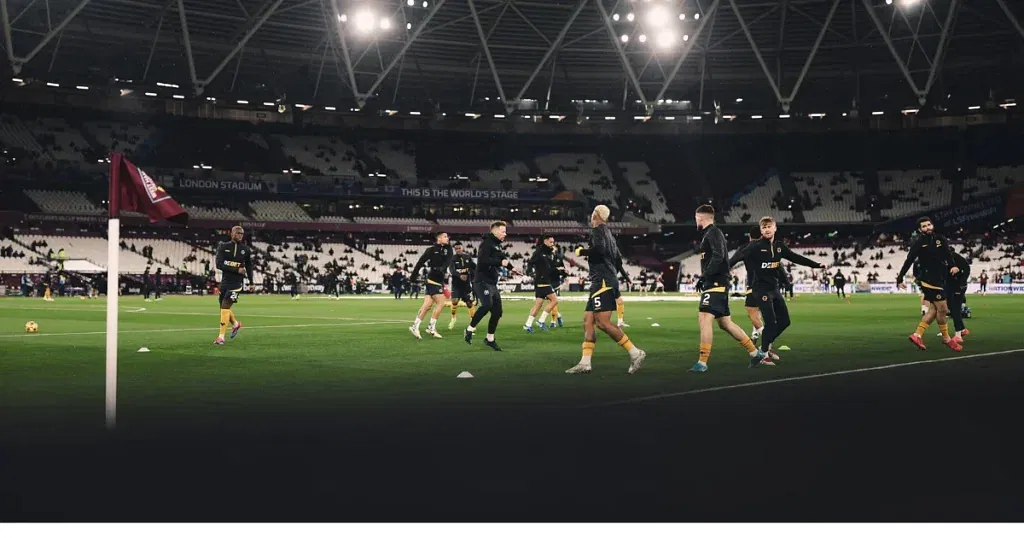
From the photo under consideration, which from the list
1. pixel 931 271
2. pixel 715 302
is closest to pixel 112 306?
pixel 715 302

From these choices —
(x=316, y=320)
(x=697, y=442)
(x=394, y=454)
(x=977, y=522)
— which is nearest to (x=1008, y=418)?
(x=697, y=442)

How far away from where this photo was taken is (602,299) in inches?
526

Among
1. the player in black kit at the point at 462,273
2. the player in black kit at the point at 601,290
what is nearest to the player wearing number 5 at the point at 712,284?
the player in black kit at the point at 601,290

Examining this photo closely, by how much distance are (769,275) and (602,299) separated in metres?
3.63

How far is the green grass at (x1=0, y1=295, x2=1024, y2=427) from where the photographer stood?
1052 centimetres

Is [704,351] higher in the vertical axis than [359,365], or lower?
higher

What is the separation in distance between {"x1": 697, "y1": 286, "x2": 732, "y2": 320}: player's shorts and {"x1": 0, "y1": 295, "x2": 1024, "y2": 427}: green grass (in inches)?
33.0

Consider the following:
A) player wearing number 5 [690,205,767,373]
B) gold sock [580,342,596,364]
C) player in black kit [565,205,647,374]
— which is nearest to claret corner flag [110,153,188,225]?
player in black kit [565,205,647,374]

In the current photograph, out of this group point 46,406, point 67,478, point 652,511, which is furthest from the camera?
point 46,406

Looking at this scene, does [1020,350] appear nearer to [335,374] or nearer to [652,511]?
[335,374]

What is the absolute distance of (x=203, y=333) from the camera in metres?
22.6

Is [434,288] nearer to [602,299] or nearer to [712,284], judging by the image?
[602,299]
